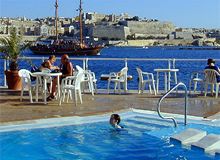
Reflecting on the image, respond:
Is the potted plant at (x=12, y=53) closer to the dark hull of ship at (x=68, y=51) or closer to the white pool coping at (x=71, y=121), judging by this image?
the white pool coping at (x=71, y=121)

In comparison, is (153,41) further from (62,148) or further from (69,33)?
(62,148)

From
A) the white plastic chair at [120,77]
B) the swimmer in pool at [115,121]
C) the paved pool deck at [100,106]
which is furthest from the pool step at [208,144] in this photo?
the white plastic chair at [120,77]

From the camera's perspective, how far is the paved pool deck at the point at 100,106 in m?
7.56

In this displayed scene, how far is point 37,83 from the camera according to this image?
8.72 metres

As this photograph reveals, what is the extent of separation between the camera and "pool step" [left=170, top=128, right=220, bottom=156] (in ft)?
18.4

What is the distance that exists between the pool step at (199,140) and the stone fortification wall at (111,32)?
10610cm

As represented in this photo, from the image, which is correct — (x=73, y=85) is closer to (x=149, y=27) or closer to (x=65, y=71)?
(x=65, y=71)

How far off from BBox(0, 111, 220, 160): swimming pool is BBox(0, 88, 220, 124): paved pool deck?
47cm

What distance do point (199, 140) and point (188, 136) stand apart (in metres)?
0.19

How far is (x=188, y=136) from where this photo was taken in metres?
6.06

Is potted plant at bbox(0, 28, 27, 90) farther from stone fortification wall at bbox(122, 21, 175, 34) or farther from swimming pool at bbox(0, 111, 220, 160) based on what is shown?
stone fortification wall at bbox(122, 21, 175, 34)

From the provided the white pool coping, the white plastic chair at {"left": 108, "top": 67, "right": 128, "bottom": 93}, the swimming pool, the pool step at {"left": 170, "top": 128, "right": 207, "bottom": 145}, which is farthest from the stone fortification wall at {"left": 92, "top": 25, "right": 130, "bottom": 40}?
the pool step at {"left": 170, "top": 128, "right": 207, "bottom": 145}

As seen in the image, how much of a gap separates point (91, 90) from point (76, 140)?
3936 mm

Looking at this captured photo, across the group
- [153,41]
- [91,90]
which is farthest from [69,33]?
[91,90]
